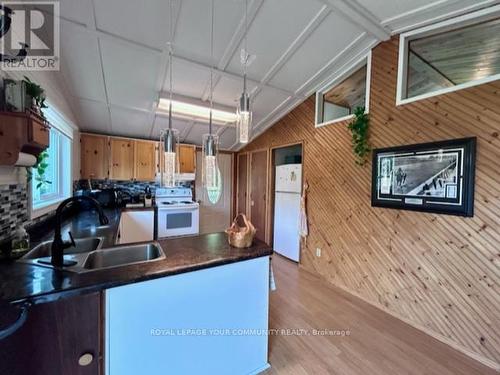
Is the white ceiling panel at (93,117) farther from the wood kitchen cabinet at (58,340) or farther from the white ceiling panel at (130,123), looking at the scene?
the wood kitchen cabinet at (58,340)

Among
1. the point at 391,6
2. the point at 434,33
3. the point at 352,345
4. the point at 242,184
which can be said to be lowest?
the point at 352,345

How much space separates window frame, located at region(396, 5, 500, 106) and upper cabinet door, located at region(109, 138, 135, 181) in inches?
167

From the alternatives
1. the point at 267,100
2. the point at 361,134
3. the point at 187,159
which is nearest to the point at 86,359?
Answer: the point at 361,134

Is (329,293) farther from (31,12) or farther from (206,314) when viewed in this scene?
(31,12)

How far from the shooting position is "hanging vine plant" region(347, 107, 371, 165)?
2570 millimetres

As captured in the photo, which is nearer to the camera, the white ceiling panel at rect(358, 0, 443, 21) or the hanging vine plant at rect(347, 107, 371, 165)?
the white ceiling panel at rect(358, 0, 443, 21)

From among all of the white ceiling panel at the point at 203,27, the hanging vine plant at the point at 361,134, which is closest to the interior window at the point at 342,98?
the hanging vine plant at the point at 361,134

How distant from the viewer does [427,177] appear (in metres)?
2.08

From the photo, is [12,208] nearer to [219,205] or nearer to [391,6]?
[391,6]

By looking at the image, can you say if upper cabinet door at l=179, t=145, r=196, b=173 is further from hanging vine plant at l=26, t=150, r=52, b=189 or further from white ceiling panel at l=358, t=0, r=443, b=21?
white ceiling panel at l=358, t=0, r=443, b=21

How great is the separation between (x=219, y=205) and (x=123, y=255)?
12.9 ft

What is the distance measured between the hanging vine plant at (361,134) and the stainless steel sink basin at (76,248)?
275cm

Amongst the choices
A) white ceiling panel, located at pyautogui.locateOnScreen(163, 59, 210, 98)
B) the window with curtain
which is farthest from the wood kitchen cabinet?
white ceiling panel, located at pyautogui.locateOnScreen(163, 59, 210, 98)

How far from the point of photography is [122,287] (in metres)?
1.10
